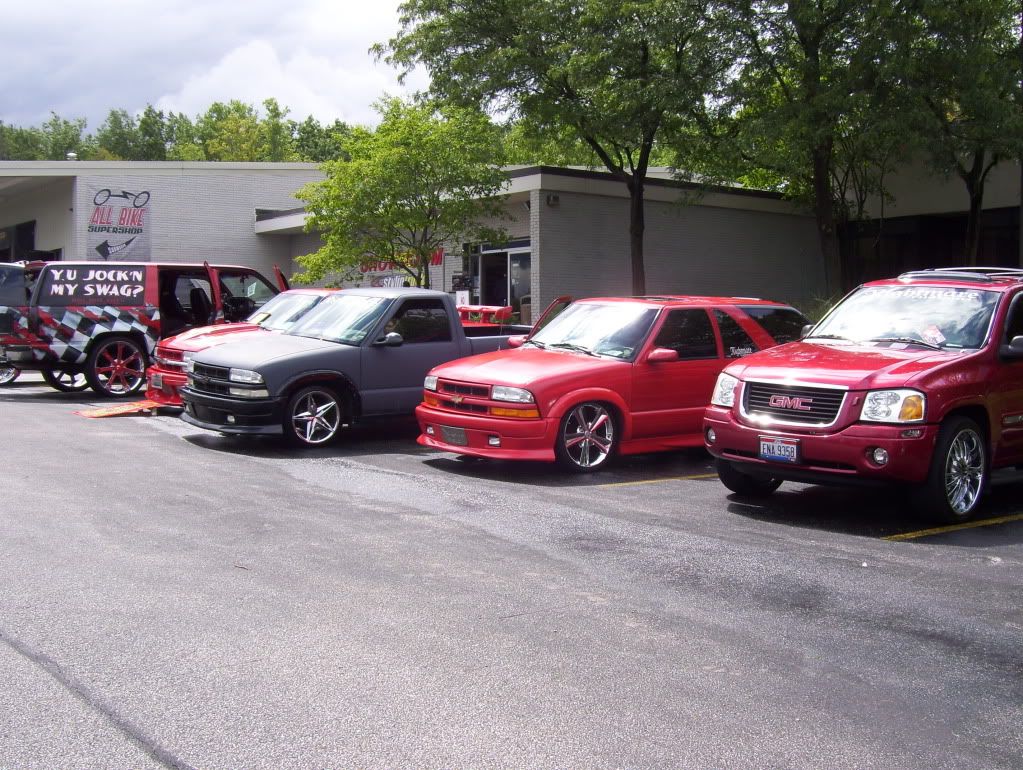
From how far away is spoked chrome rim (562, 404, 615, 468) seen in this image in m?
10.0

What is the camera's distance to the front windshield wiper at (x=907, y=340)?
27.7ft

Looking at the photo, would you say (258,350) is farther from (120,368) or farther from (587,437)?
(120,368)

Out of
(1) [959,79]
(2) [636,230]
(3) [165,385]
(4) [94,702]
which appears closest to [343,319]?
(3) [165,385]

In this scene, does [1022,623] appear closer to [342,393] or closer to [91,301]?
[342,393]

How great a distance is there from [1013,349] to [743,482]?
7.58 ft

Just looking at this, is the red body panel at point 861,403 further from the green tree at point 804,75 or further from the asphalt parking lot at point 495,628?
the green tree at point 804,75

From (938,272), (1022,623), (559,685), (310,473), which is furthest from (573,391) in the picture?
(559,685)

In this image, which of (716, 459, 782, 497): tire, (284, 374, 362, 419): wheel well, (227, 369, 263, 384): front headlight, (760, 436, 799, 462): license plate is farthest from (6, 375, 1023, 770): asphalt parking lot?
(284, 374, 362, 419): wheel well

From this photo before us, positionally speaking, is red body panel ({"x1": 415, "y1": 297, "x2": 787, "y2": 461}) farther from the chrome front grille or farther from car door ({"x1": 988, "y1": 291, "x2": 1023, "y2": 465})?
car door ({"x1": 988, "y1": 291, "x2": 1023, "y2": 465})

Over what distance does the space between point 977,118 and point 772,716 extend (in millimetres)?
17500

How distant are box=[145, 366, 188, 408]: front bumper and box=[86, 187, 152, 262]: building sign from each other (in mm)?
21116

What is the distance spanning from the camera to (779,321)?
11.8 metres

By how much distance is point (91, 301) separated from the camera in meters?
15.9

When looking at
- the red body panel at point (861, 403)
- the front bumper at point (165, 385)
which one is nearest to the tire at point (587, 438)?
the red body panel at point (861, 403)
